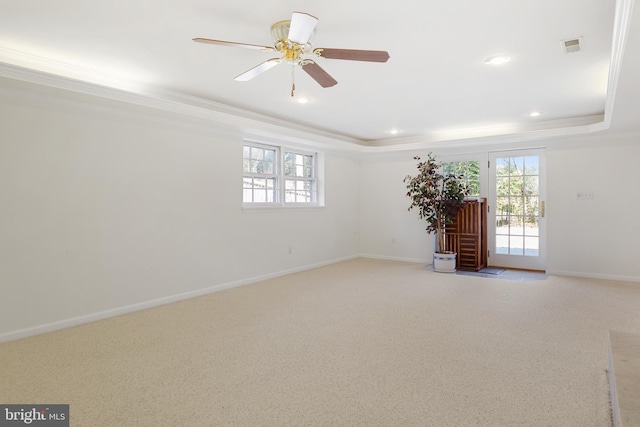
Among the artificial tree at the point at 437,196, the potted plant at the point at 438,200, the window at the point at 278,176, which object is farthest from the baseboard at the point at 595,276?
the window at the point at 278,176

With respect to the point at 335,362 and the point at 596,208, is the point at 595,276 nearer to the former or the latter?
the point at 596,208

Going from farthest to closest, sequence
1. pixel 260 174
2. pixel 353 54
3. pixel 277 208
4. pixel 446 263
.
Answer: pixel 446 263, pixel 277 208, pixel 260 174, pixel 353 54

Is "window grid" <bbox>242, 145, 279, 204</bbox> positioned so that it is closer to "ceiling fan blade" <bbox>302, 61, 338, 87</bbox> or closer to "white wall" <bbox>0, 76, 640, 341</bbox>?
"white wall" <bbox>0, 76, 640, 341</bbox>

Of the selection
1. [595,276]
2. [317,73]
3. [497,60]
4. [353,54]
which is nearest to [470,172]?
[595,276]

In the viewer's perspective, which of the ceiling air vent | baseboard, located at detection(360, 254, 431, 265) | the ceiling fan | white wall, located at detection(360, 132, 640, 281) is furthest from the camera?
baseboard, located at detection(360, 254, 431, 265)

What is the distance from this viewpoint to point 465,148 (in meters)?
6.41

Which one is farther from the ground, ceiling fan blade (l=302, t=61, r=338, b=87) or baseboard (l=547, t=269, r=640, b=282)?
ceiling fan blade (l=302, t=61, r=338, b=87)

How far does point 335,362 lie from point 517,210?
193 inches

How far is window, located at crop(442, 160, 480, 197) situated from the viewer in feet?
21.5

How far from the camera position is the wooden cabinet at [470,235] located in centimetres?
628

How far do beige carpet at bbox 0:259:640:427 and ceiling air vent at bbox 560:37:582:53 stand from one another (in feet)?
7.66

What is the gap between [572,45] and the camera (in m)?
2.92

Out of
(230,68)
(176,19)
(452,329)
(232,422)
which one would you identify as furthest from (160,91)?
(452,329)

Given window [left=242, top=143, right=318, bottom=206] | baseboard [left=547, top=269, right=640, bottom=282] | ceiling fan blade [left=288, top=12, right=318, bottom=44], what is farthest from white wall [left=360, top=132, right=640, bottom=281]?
ceiling fan blade [left=288, top=12, right=318, bottom=44]
